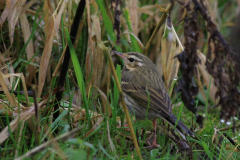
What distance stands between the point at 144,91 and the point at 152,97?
0.22m

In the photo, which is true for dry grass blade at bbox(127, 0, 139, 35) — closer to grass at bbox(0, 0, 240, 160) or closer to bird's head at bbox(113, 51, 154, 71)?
grass at bbox(0, 0, 240, 160)

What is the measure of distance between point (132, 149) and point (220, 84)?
152 cm

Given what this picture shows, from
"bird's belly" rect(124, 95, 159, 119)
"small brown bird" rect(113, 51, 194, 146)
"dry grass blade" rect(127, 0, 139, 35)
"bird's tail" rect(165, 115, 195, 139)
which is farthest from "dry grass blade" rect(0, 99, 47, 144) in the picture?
"dry grass blade" rect(127, 0, 139, 35)

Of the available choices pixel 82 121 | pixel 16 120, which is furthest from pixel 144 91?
pixel 16 120

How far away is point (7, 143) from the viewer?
10.5 feet

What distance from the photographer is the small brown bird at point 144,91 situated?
4.04m

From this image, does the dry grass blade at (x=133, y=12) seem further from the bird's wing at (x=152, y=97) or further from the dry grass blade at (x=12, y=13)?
the dry grass blade at (x=12, y=13)

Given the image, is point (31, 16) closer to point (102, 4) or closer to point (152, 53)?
point (102, 4)

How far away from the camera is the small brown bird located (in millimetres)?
4035

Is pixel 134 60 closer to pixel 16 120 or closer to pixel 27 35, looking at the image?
pixel 27 35

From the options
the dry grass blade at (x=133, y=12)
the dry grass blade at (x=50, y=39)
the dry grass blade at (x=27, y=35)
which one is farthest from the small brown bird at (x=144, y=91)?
the dry grass blade at (x=27, y=35)

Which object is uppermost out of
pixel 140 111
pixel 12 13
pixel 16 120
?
pixel 12 13

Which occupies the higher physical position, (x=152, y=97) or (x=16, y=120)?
(x=16, y=120)

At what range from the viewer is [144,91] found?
450 cm
